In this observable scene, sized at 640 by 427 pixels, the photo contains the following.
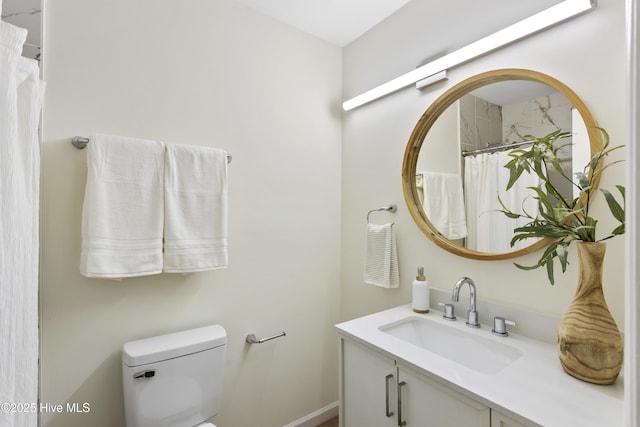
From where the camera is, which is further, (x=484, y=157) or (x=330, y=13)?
(x=330, y=13)

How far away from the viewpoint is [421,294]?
1402 mm

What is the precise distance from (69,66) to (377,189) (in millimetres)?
1507

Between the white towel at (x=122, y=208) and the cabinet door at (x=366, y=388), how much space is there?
88 centimetres

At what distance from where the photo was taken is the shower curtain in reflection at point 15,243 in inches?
21.1

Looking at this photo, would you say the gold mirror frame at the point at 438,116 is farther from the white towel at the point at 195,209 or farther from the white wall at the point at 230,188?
the white towel at the point at 195,209

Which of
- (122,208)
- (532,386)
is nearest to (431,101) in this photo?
(532,386)

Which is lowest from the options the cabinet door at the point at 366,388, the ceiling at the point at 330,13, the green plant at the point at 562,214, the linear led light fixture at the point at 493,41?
the cabinet door at the point at 366,388

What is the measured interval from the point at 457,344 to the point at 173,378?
45.3 inches

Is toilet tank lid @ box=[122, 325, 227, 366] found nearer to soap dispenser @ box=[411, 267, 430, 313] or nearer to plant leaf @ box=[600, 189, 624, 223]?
soap dispenser @ box=[411, 267, 430, 313]

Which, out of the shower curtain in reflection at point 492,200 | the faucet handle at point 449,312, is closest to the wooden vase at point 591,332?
the shower curtain in reflection at point 492,200

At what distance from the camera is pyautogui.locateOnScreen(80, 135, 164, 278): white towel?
1115 millimetres

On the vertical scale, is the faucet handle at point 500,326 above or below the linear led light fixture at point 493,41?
below

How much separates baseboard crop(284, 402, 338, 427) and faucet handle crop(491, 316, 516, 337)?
4.04 ft

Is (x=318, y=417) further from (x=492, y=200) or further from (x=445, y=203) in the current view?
(x=492, y=200)
